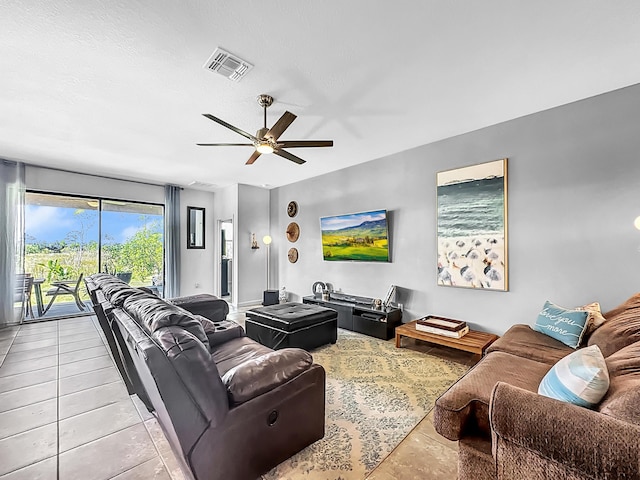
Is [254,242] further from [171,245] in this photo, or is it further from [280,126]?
[280,126]

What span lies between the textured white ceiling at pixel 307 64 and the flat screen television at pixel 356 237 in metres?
1.38

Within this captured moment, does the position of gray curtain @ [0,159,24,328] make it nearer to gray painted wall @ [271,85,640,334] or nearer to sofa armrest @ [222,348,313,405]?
gray painted wall @ [271,85,640,334]

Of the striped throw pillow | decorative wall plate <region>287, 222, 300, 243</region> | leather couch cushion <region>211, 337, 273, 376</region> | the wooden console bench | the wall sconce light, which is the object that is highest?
decorative wall plate <region>287, 222, 300, 243</region>

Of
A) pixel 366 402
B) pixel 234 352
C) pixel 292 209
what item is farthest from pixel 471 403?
pixel 292 209

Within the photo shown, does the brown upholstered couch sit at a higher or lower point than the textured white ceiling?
lower

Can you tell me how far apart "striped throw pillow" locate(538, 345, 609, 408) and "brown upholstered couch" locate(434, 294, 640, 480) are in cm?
4

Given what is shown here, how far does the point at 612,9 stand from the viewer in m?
1.83

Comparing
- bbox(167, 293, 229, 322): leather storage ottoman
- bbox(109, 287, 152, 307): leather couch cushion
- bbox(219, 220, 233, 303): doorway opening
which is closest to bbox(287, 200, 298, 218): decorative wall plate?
bbox(219, 220, 233, 303): doorway opening

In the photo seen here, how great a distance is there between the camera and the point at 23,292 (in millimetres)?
4973

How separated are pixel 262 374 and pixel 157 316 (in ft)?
2.15

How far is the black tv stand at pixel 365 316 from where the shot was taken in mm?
4156

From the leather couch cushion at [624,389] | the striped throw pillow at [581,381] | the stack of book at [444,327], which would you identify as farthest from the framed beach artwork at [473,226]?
the striped throw pillow at [581,381]

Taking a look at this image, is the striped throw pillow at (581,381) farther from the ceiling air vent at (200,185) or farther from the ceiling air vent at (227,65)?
the ceiling air vent at (200,185)

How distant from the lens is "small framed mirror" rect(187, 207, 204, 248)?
23.0 feet
